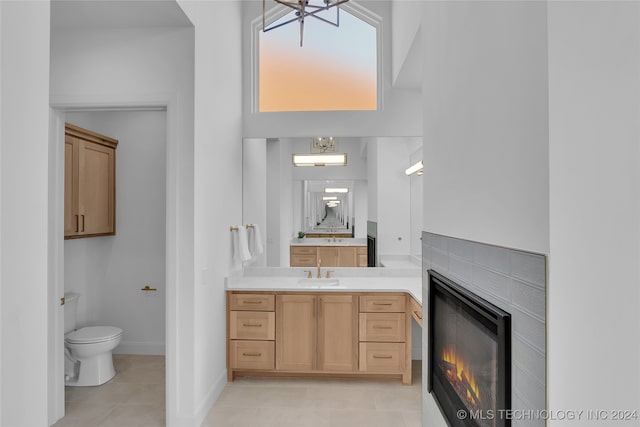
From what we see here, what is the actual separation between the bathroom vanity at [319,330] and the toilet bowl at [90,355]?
99cm

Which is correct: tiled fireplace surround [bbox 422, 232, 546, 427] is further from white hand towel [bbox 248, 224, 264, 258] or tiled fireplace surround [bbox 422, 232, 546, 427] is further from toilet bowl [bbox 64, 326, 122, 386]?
toilet bowl [bbox 64, 326, 122, 386]

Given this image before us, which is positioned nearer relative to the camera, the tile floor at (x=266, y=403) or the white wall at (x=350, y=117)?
the tile floor at (x=266, y=403)

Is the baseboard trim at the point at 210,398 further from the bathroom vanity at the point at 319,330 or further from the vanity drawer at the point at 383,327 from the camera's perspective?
the vanity drawer at the point at 383,327

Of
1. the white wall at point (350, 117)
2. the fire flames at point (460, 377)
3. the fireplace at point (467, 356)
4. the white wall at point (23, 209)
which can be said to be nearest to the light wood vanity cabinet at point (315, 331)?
the fireplace at point (467, 356)

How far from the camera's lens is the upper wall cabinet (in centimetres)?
299

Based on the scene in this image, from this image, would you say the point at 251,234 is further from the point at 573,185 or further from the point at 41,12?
the point at 573,185

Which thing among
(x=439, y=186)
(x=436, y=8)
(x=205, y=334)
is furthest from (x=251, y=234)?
(x=436, y=8)

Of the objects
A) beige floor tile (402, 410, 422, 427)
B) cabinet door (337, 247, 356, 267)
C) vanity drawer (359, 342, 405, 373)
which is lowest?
beige floor tile (402, 410, 422, 427)

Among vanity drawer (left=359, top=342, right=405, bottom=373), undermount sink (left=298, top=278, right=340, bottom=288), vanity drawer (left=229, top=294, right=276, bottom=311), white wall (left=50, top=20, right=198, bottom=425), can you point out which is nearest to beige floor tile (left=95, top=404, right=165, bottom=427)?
white wall (left=50, top=20, right=198, bottom=425)

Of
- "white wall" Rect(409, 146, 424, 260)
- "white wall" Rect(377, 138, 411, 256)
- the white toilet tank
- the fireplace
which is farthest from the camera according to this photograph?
"white wall" Rect(377, 138, 411, 256)

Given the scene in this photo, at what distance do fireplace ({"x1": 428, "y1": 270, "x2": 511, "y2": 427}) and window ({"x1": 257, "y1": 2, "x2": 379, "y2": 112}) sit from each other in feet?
7.66

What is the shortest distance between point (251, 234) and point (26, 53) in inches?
108

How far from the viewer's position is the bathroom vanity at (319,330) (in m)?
3.06

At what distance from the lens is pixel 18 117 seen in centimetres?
92
